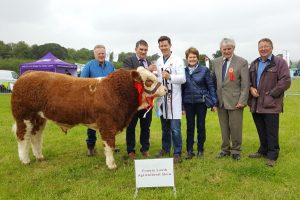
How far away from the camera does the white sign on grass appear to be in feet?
15.8

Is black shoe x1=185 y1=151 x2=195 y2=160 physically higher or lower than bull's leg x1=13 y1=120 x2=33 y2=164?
lower

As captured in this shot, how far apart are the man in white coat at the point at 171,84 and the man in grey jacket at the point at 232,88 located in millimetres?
854

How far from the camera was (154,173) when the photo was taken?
4.89m

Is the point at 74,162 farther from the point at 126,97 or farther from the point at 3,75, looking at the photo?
the point at 3,75

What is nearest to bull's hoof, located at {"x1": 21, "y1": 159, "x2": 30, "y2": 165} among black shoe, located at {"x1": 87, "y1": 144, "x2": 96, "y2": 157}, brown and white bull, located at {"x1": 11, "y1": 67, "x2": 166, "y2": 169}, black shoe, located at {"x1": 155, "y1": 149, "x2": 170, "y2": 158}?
brown and white bull, located at {"x1": 11, "y1": 67, "x2": 166, "y2": 169}

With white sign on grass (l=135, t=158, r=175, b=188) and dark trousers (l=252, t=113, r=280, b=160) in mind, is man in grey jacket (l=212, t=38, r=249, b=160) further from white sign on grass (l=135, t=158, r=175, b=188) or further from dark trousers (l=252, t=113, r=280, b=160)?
white sign on grass (l=135, t=158, r=175, b=188)

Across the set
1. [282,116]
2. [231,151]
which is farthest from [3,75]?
[231,151]

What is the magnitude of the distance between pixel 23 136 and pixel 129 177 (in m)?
2.40

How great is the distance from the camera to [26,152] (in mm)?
6664

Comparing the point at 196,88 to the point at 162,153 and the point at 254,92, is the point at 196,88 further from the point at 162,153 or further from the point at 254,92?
the point at 162,153

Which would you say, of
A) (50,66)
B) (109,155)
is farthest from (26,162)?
(50,66)

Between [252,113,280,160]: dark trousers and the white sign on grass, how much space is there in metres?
2.59

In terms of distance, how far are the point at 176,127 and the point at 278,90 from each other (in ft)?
6.77

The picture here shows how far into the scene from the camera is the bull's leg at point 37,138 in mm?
6707
